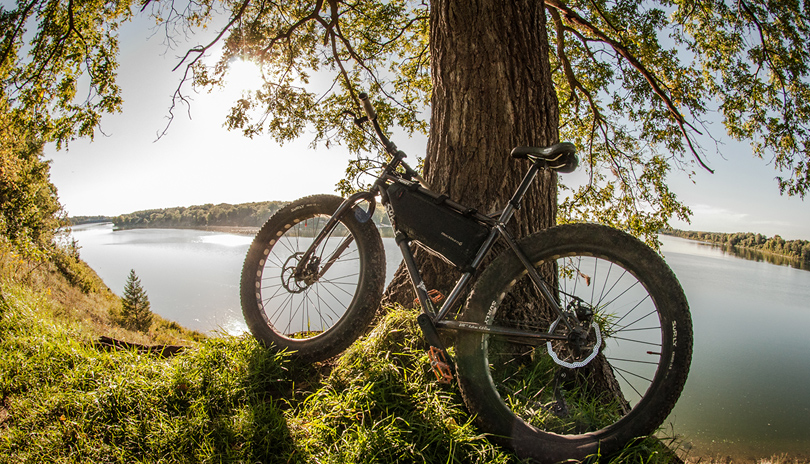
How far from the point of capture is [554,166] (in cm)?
189

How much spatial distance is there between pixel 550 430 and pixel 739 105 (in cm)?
632

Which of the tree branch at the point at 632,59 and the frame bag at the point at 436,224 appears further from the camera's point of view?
the tree branch at the point at 632,59

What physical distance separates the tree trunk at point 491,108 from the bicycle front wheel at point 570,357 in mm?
686

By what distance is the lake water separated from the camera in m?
21.1

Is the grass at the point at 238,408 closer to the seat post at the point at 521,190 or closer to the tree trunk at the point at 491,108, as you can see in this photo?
the tree trunk at the point at 491,108

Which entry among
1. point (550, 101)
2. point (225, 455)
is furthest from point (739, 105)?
point (225, 455)

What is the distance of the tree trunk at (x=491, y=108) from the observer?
101 inches

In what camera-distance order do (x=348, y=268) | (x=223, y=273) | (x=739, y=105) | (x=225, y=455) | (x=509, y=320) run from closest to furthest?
(x=225, y=455), (x=509, y=320), (x=348, y=268), (x=739, y=105), (x=223, y=273)

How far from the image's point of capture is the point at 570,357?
1.93 m

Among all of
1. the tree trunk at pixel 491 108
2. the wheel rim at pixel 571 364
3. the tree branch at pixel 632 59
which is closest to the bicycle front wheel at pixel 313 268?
the tree trunk at pixel 491 108

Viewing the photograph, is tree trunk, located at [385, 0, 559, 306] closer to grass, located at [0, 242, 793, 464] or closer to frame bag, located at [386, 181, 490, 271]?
frame bag, located at [386, 181, 490, 271]

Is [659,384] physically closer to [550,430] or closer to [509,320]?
[550,430]

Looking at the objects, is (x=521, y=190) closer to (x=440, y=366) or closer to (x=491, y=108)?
(x=491, y=108)

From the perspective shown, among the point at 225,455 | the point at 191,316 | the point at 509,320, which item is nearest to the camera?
the point at 225,455
